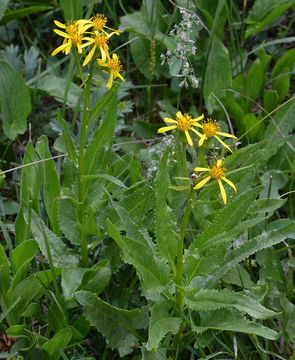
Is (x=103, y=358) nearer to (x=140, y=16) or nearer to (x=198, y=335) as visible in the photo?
(x=198, y=335)

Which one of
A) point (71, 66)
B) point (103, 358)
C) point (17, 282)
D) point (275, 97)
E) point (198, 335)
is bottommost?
point (103, 358)

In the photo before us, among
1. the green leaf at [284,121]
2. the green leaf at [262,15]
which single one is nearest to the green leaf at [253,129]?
the green leaf at [284,121]

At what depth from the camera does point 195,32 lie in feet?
9.80

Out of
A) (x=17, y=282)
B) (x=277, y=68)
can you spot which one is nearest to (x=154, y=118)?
(x=277, y=68)

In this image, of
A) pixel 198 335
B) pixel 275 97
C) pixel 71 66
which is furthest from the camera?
pixel 275 97

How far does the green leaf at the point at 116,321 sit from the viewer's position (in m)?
2.01

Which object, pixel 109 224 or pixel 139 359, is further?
pixel 139 359

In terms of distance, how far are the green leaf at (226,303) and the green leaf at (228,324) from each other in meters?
0.06

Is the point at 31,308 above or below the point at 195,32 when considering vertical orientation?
below

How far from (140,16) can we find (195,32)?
1.33 ft

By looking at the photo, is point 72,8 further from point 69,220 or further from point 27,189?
point 69,220

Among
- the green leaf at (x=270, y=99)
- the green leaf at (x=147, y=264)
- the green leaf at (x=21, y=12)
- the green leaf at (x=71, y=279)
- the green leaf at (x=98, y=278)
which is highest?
the green leaf at (x=21, y=12)

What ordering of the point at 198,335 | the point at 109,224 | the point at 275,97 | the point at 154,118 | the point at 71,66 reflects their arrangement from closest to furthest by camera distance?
the point at 109,224 < the point at 198,335 < the point at 71,66 < the point at 275,97 < the point at 154,118

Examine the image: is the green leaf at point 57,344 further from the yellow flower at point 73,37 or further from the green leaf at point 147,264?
the yellow flower at point 73,37
